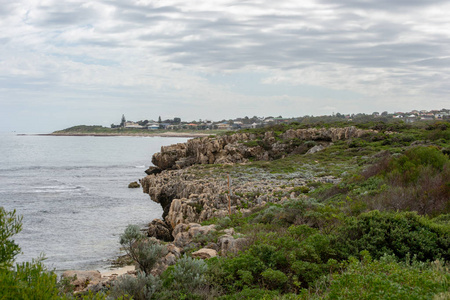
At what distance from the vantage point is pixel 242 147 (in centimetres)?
4216

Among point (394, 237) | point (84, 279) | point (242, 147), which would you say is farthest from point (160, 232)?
point (242, 147)

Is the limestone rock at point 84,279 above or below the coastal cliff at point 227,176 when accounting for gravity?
below

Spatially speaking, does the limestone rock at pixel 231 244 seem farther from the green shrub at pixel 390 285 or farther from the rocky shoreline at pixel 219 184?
the green shrub at pixel 390 285

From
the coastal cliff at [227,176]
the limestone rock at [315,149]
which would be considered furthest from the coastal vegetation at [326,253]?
the limestone rock at [315,149]

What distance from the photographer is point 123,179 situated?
49.7 m

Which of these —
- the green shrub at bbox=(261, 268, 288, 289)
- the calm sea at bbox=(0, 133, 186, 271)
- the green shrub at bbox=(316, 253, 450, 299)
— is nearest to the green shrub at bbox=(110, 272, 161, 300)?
the green shrub at bbox=(261, 268, 288, 289)

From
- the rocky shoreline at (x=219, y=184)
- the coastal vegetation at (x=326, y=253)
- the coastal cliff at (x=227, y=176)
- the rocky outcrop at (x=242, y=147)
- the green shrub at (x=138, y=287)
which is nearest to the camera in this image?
the coastal vegetation at (x=326, y=253)

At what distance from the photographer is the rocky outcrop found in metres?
41.4

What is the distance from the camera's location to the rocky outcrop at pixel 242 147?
41.4 metres

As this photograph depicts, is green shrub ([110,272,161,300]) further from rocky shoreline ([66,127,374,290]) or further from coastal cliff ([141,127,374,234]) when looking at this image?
coastal cliff ([141,127,374,234])

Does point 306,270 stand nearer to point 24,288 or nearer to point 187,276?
point 187,276

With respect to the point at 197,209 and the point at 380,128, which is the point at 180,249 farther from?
the point at 380,128

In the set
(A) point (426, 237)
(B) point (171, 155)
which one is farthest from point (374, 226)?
(B) point (171, 155)

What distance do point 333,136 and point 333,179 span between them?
26.0 metres
